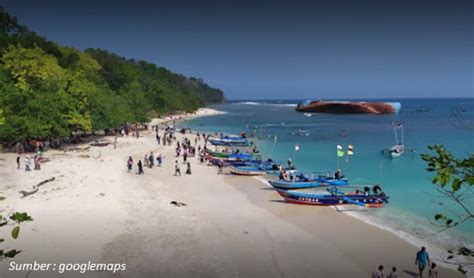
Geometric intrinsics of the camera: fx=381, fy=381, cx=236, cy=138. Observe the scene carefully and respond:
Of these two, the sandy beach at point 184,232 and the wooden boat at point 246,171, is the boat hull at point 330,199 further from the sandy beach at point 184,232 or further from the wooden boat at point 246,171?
the wooden boat at point 246,171

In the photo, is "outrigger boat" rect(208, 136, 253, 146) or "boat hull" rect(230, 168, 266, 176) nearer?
"boat hull" rect(230, 168, 266, 176)

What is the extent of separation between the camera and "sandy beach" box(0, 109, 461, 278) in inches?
560

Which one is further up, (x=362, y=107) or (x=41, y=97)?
(x=41, y=97)

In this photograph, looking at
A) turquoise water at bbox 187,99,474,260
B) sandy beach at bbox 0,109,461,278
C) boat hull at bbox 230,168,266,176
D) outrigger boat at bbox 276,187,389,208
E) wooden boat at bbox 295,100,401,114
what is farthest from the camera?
wooden boat at bbox 295,100,401,114

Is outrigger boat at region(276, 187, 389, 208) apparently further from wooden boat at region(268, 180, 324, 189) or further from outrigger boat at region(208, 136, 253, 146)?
outrigger boat at region(208, 136, 253, 146)

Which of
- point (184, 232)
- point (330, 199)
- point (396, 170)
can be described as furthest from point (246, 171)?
point (184, 232)

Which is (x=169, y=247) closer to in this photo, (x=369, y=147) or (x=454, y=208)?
(x=454, y=208)

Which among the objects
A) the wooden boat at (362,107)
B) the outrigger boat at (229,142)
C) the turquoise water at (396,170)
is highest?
the wooden boat at (362,107)

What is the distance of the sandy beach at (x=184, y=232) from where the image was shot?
46.7ft

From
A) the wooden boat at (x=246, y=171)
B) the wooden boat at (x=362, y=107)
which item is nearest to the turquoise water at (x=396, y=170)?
the wooden boat at (x=246, y=171)

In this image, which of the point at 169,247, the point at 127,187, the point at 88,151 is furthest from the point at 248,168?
the point at 169,247

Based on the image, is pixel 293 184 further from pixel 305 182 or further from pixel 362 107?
pixel 362 107

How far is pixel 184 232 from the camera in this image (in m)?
17.4

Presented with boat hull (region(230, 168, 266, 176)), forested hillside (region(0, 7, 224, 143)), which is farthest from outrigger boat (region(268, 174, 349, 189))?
forested hillside (region(0, 7, 224, 143))
